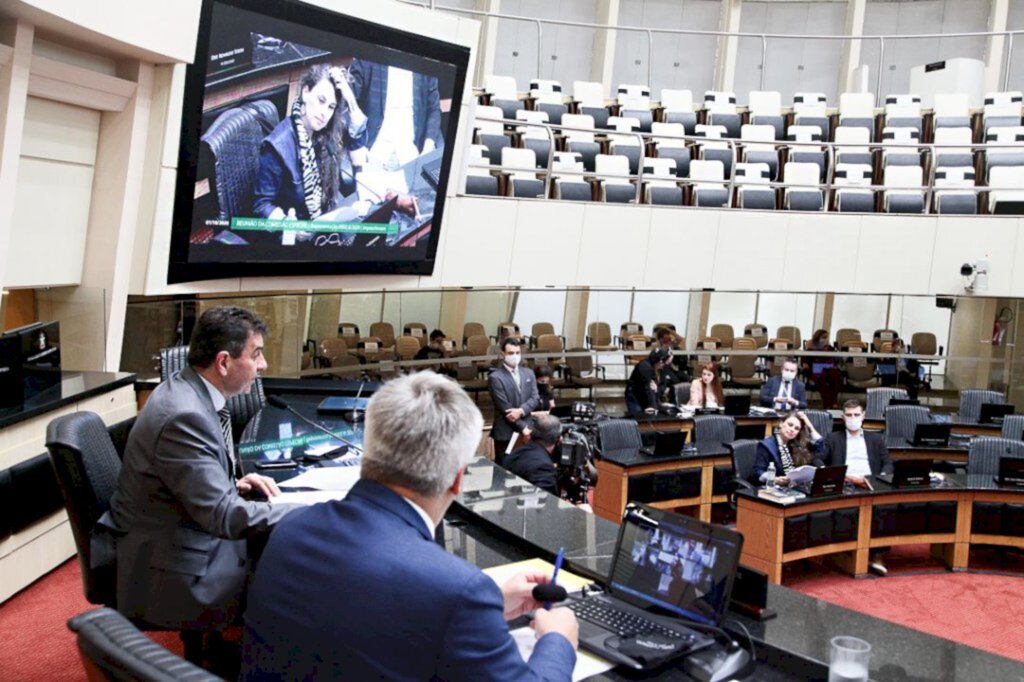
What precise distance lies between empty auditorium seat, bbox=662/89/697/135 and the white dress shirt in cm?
854

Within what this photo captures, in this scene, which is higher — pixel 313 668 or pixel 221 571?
pixel 313 668

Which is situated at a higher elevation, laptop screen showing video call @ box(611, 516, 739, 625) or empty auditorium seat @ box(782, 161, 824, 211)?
empty auditorium seat @ box(782, 161, 824, 211)

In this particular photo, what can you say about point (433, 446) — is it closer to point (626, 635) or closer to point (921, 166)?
point (626, 635)

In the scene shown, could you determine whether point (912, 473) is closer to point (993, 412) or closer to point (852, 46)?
point (993, 412)

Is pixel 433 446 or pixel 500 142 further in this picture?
pixel 500 142

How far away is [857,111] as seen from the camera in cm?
1639

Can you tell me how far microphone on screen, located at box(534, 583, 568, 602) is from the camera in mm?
2158

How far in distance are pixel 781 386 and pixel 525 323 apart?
3.11 meters

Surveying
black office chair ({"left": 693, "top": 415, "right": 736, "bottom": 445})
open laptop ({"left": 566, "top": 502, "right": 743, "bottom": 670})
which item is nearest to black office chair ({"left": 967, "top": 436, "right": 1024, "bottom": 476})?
black office chair ({"left": 693, "top": 415, "right": 736, "bottom": 445})

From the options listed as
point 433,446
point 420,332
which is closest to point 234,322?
point 433,446

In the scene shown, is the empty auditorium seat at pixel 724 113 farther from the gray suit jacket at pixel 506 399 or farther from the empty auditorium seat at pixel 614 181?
the gray suit jacket at pixel 506 399

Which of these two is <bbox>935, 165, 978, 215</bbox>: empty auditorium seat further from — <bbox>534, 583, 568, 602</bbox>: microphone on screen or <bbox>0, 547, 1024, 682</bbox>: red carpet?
<bbox>534, 583, 568, 602</bbox>: microphone on screen

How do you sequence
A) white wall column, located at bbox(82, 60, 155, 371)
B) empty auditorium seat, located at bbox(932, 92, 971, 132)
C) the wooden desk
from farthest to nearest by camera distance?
empty auditorium seat, located at bbox(932, 92, 971, 132) < the wooden desk < white wall column, located at bbox(82, 60, 155, 371)

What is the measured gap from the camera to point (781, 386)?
10469 mm
